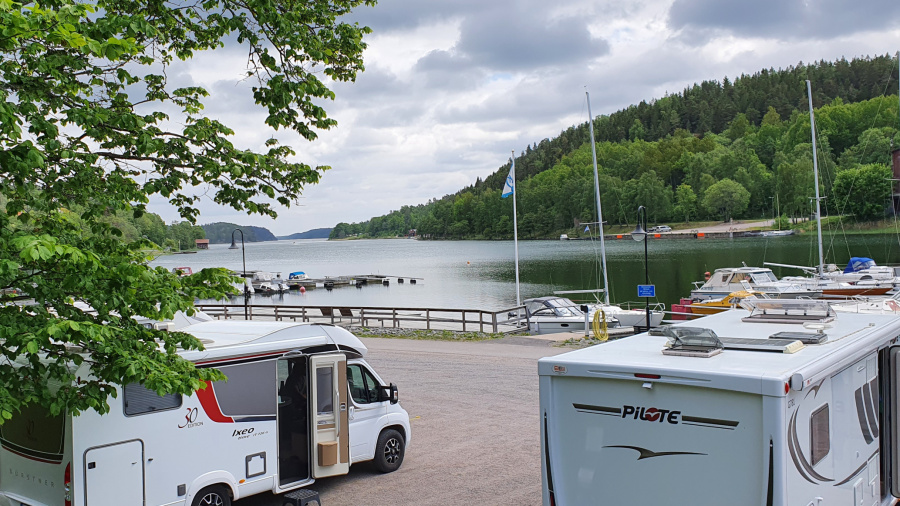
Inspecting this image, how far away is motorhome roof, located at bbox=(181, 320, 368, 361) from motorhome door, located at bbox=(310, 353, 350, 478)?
29 cm

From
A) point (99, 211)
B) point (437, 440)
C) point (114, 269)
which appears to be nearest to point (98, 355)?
point (114, 269)

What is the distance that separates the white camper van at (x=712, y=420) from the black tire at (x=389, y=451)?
5299 mm

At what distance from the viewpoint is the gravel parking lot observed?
10164 mm

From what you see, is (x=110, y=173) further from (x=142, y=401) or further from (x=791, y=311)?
(x=791, y=311)

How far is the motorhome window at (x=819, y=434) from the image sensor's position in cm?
551

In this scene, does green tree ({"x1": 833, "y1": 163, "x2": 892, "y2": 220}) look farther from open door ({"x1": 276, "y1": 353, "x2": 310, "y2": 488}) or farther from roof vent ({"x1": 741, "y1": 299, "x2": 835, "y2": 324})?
open door ({"x1": 276, "y1": 353, "x2": 310, "y2": 488})

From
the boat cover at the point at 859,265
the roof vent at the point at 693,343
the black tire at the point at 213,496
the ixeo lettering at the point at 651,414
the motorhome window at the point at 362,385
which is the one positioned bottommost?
the black tire at the point at 213,496

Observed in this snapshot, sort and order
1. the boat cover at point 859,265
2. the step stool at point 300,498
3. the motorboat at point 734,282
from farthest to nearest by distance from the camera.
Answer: the boat cover at point 859,265
the motorboat at point 734,282
the step stool at point 300,498

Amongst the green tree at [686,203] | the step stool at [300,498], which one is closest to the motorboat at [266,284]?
the step stool at [300,498]

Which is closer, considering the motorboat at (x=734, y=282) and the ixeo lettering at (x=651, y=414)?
the ixeo lettering at (x=651, y=414)

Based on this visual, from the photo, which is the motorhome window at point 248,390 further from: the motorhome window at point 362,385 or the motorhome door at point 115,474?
the motorhome window at point 362,385

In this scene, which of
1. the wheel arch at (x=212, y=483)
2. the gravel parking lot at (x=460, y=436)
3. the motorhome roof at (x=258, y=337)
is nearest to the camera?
the wheel arch at (x=212, y=483)

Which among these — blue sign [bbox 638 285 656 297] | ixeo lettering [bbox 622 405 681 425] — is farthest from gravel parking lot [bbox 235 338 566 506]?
ixeo lettering [bbox 622 405 681 425]

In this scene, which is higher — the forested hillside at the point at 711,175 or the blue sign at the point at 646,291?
the forested hillside at the point at 711,175
